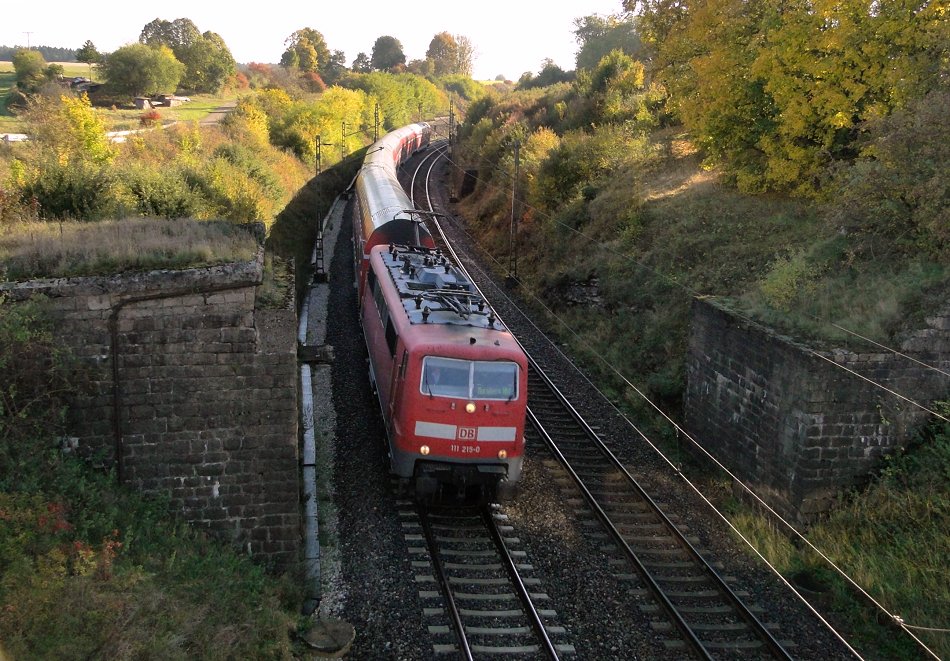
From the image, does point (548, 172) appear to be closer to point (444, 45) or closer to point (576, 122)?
point (576, 122)

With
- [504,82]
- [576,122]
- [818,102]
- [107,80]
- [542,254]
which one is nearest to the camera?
[818,102]

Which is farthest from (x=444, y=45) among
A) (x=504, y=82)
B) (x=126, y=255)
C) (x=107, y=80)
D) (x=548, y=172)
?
(x=126, y=255)

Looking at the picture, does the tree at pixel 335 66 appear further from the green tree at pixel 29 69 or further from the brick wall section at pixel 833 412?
the brick wall section at pixel 833 412

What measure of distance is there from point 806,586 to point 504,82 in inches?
5548

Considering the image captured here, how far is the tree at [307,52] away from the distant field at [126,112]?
39.6 m

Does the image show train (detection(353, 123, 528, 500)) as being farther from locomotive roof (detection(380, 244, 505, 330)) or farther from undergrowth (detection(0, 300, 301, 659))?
undergrowth (detection(0, 300, 301, 659))

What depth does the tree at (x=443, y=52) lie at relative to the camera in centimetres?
12044

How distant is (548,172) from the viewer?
81.1 ft

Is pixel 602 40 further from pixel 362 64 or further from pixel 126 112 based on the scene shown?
pixel 362 64

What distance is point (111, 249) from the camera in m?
7.90

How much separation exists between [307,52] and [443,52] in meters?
35.7

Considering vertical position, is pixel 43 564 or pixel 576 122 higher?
pixel 576 122

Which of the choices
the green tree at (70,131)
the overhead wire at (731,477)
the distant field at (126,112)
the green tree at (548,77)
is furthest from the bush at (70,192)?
the green tree at (548,77)

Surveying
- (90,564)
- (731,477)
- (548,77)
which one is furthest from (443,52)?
(90,564)
